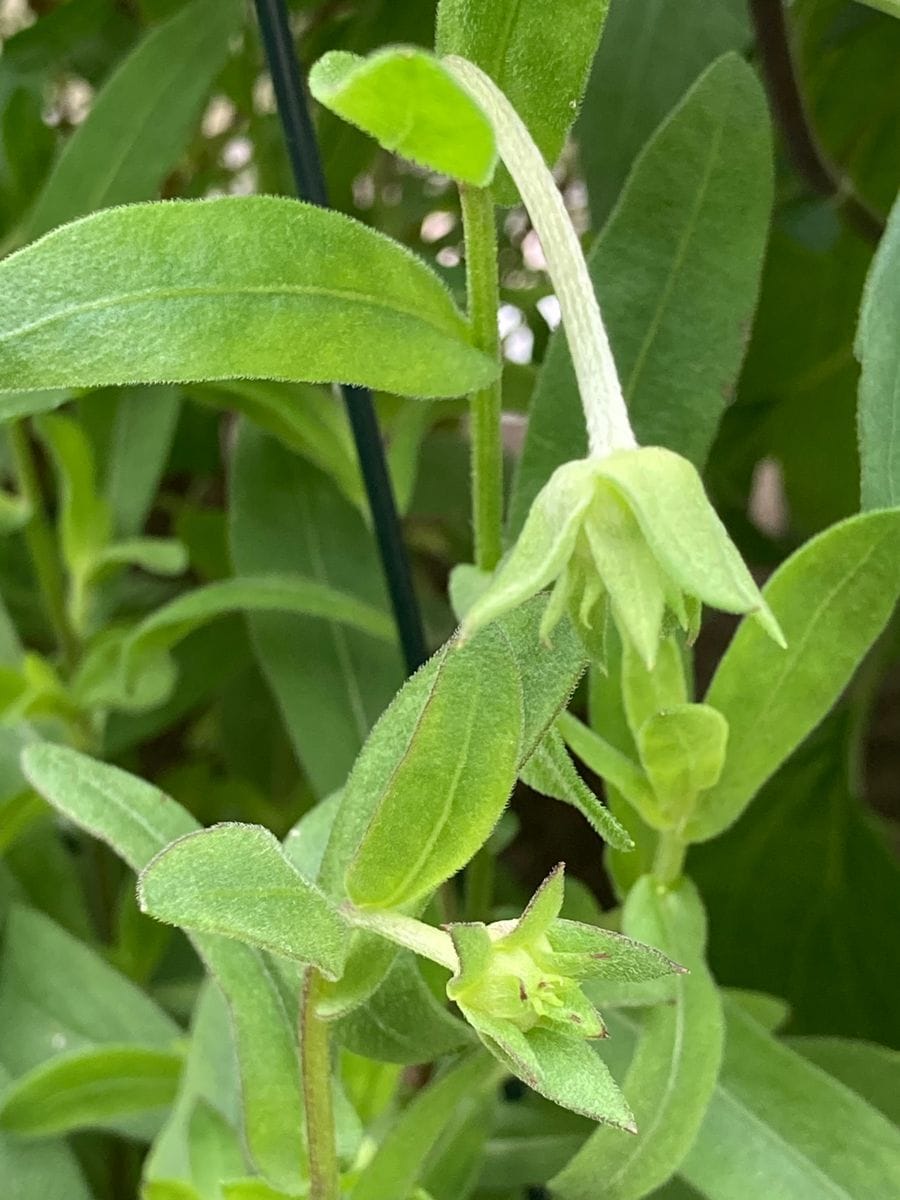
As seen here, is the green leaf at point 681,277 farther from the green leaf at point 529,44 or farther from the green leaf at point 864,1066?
the green leaf at point 864,1066

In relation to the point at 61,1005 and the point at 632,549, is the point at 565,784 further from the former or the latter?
the point at 61,1005

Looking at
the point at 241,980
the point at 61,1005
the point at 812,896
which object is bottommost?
the point at 812,896

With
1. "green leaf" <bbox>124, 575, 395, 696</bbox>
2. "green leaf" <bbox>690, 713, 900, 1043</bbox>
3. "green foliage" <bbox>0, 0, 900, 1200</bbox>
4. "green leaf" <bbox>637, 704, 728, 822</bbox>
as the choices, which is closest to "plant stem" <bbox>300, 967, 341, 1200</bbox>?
"green foliage" <bbox>0, 0, 900, 1200</bbox>

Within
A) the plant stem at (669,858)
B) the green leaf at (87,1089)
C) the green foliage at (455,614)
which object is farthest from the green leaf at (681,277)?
the green leaf at (87,1089)

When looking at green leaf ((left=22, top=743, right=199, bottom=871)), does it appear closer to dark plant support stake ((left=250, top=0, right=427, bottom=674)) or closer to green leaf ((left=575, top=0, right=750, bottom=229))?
dark plant support stake ((left=250, top=0, right=427, bottom=674))

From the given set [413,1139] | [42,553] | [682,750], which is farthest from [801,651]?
[42,553]

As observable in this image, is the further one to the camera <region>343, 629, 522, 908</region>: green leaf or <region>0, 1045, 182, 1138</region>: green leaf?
<region>0, 1045, 182, 1138</region>: green leaf

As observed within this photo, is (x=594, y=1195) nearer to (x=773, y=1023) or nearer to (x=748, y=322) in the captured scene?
(x=773, y=1023)
